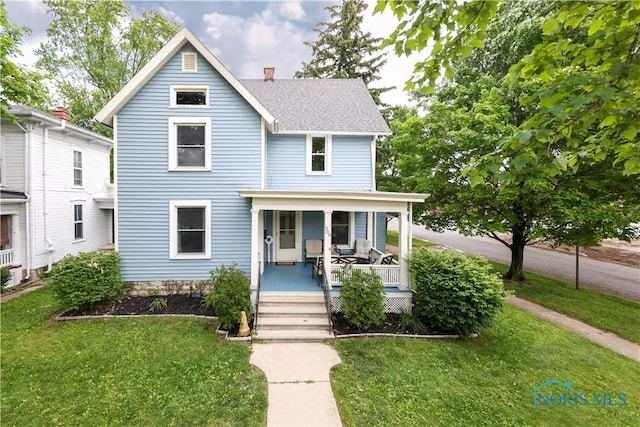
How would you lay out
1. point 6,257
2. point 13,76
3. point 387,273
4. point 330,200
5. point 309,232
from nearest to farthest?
point 330,200 < point 387,273 < point 13,76 < point 6,257 < point 309,232

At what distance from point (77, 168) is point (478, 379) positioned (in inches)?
705

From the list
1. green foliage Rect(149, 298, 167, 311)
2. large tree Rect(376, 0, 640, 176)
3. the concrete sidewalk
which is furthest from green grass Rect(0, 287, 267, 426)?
the concrete sidewalk

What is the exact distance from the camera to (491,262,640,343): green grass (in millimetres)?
8289

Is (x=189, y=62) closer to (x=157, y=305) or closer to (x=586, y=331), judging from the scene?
(x=157, y=305)

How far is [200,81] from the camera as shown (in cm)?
851

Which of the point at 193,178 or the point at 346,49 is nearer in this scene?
the point at 193,178

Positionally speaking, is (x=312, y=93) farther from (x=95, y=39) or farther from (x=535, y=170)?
(x=95, y=39)

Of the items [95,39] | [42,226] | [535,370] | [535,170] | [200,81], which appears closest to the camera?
[535,170]

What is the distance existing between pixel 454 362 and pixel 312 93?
1152cm

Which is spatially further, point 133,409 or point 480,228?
point 480,228

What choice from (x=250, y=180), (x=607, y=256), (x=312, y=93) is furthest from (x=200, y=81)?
(x=607, y=256)

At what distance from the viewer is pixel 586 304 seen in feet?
33.0

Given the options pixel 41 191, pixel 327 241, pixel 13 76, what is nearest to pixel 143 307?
pixel 327 241

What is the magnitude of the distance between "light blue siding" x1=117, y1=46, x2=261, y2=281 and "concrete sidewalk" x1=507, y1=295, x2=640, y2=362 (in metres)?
9.96
